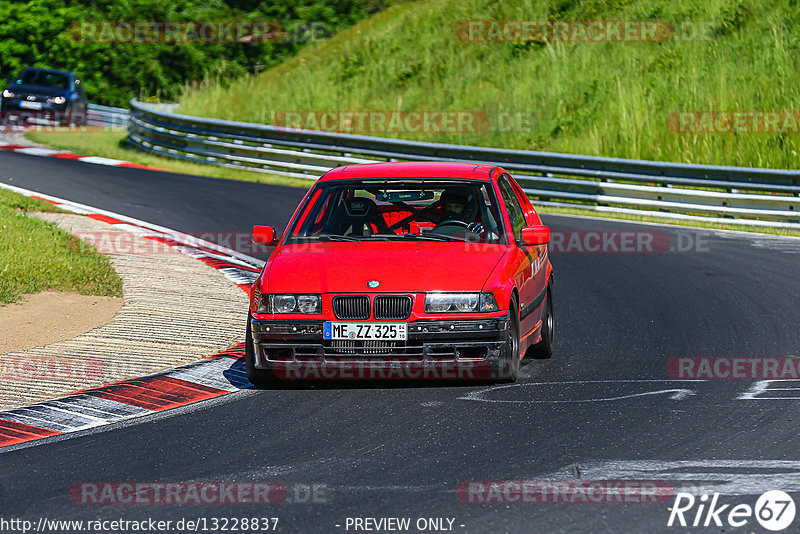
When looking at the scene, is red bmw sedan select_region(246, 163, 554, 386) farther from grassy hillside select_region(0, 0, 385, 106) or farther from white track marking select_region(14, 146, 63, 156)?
grassy hillside select_region(0, 0, 385, 106)

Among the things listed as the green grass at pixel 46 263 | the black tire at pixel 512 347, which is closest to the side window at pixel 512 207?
the black tire at pixel 512 347

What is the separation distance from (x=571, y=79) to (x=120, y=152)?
1075 cm

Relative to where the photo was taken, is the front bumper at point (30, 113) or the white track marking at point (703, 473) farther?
the front bumper at point (30, 113)

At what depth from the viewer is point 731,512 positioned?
16.8 ft

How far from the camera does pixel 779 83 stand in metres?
24.9

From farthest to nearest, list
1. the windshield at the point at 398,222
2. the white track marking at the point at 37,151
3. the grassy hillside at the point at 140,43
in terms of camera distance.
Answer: the grassy hillside at the point at 140,43 → the white track marking at the point at 37,151 → the windshield at the point at 398,222

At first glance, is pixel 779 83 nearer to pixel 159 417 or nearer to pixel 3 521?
pixel 159 417

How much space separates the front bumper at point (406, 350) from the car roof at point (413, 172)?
1.67 metres

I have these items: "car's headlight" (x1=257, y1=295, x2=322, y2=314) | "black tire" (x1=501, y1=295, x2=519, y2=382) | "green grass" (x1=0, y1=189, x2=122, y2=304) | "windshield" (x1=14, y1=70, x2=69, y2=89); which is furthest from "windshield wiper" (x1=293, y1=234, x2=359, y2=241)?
"windshield" (x1=14, y1=70, x2=69, y2=89)

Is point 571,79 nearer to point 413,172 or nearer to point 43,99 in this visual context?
point 43,99

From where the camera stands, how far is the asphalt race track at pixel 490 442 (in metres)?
5.26

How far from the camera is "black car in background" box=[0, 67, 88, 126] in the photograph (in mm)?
32906

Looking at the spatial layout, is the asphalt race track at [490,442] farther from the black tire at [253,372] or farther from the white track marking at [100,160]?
the white track marking at [100,160]

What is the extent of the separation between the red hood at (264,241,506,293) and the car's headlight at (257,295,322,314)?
0.05m
